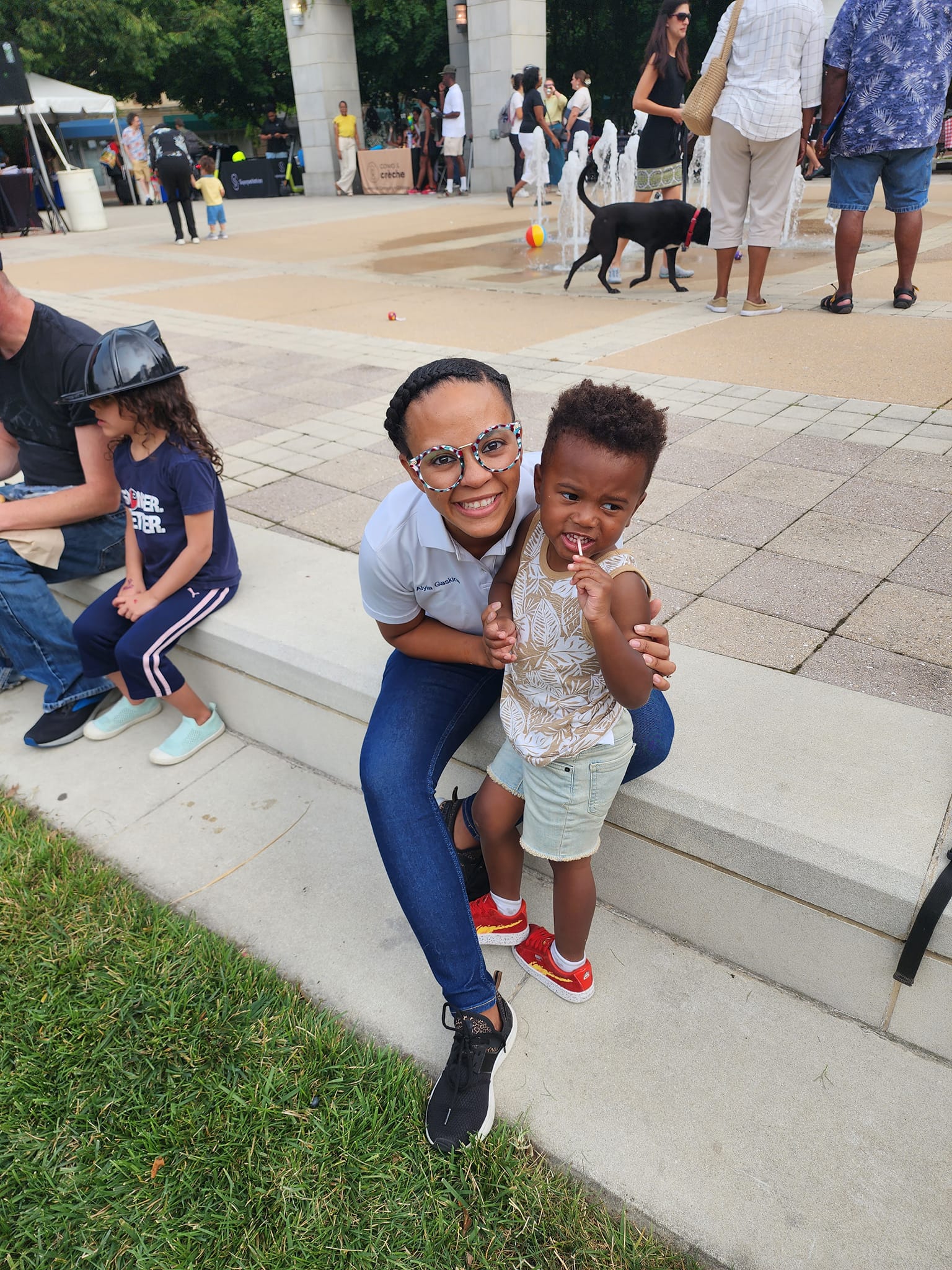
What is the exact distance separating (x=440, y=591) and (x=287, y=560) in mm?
1467

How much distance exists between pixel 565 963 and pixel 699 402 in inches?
146

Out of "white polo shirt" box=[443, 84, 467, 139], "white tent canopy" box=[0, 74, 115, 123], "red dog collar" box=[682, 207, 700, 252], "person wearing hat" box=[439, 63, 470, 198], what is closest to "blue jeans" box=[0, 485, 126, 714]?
A: "red dog collar" box=[682, 207, 700, 252]

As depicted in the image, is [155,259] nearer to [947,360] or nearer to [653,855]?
[947,360]

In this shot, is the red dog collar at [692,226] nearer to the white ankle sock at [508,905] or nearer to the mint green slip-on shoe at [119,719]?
the mint green slip-on shoe at [119,719]

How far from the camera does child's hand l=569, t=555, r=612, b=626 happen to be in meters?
1.61

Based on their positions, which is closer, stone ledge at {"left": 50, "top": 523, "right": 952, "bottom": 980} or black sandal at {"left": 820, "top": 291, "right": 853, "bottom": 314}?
stone ledge at {"left": 50, "top": 523, "right": 952, "bottom": 980}

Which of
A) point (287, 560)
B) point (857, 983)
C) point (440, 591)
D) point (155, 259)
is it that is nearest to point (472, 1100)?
point (857, 983)

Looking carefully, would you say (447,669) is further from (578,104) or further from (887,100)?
(578,104)

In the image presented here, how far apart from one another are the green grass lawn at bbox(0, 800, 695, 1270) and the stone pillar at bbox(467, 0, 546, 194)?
19.7 meters

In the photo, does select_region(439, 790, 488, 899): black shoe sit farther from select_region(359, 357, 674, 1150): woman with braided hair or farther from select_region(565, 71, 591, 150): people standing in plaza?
select_region(565, 71, 591, 150): people standing in plaza

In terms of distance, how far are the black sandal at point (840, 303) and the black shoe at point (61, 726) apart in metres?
5.74

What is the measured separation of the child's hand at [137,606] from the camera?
2828 mm

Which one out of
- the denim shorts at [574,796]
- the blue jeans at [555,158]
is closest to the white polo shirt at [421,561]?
the denim shorts at [574,796]

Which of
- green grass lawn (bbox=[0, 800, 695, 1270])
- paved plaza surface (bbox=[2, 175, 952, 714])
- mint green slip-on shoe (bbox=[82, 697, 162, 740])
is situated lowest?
mint green slip-on shoe (bbox=[82, 697, 162, 740])
